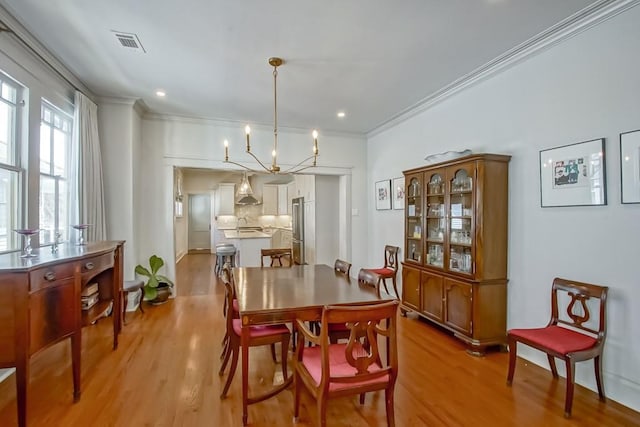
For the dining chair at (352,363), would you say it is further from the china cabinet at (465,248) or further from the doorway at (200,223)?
the doorway at (200,223)

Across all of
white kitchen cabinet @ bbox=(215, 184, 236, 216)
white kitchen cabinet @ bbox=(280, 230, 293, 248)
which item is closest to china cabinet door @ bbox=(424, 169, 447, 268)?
white kitchen cabinet @ bbox=(280, 230, 293, 248)

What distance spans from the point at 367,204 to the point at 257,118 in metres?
2.48

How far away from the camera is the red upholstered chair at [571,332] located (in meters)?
2.20

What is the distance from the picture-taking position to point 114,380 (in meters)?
2.59

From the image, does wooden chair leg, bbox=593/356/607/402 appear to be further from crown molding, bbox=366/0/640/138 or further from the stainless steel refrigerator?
the stainless steel refrigerator

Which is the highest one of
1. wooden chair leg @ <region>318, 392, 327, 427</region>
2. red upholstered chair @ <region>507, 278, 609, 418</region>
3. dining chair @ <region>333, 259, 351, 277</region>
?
dining chair @ <region>333, 259, 351, 277</region>

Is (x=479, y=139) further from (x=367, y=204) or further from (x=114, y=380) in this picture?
(x=114, y=380)

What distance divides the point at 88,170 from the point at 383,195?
4.16m

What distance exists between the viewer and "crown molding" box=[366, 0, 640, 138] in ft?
7.61

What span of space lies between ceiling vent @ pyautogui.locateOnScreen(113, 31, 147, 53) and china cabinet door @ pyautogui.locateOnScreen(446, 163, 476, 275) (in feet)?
10.7

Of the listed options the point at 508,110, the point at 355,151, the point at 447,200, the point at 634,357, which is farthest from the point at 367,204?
the point at 634,357

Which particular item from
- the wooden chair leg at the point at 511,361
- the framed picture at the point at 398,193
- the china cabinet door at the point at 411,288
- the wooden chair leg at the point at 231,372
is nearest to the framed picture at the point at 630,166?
the wooden chair leg at the point at 511,361

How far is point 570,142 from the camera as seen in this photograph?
8.62ft

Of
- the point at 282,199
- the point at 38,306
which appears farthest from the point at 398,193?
the point at 282,199
